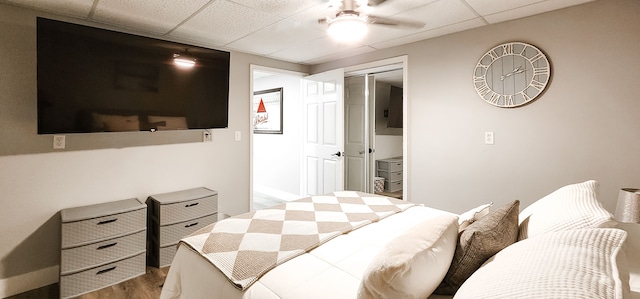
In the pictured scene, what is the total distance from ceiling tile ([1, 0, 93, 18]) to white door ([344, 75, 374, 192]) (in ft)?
11.0

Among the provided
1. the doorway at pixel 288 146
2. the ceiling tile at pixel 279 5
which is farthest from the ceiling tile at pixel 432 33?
the ceiling tile at pixel 279 5

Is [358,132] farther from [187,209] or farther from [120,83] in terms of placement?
[120,83]

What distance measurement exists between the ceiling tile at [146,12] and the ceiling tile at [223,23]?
102 mm

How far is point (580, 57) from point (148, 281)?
13.4 ft

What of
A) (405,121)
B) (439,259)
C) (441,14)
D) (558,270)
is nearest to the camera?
(558,270)

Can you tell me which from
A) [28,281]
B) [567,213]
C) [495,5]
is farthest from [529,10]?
[28,281]

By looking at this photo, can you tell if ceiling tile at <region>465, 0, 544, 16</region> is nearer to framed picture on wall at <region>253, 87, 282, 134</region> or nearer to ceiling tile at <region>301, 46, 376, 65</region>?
ceiling tile at <region>301, 46, 376, 65</region>

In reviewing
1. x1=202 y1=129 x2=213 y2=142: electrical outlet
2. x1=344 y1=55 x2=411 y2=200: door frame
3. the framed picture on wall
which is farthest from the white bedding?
the framed picture on wall

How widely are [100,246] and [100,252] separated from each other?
0.17 ft

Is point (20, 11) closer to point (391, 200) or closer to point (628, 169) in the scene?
point (391, 200)

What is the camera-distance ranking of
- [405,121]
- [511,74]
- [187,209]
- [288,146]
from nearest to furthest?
1. [511,74]
2. [187,209]
3. [405,121]
4. [288,146]

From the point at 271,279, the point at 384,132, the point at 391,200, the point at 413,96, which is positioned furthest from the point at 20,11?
the point at 384,132

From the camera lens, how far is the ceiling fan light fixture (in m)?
2.96

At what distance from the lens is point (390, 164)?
5.73m
